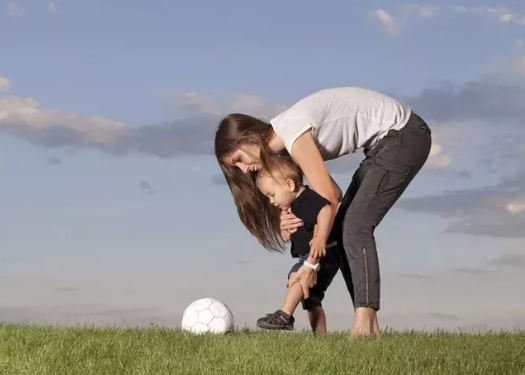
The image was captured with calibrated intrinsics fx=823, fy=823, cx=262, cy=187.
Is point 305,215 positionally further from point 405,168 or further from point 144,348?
point 144,348

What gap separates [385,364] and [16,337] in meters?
3.59

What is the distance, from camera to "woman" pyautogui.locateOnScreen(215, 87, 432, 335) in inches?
291

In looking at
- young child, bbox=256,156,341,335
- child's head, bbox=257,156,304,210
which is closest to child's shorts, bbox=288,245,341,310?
young child, bbox=256,156,341,335

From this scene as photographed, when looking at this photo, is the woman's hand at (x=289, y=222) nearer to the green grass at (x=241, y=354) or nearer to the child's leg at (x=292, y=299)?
the child's leg at (x=292, y=299)

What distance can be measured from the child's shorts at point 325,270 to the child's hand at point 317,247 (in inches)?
18.7

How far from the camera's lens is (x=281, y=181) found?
Result: 7.69m

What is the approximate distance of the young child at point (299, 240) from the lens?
24.3 feet

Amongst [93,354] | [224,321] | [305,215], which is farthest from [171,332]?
[305,215]

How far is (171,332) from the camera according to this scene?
7992 mm

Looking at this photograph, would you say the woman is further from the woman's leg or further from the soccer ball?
the soccer ball

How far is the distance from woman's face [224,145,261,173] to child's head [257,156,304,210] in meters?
0.09

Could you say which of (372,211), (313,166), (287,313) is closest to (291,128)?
(313,166)

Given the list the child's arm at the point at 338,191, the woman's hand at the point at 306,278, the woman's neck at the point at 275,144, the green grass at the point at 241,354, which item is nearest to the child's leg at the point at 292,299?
the woman's hand at the point at 306,278

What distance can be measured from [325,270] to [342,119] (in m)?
1.56
